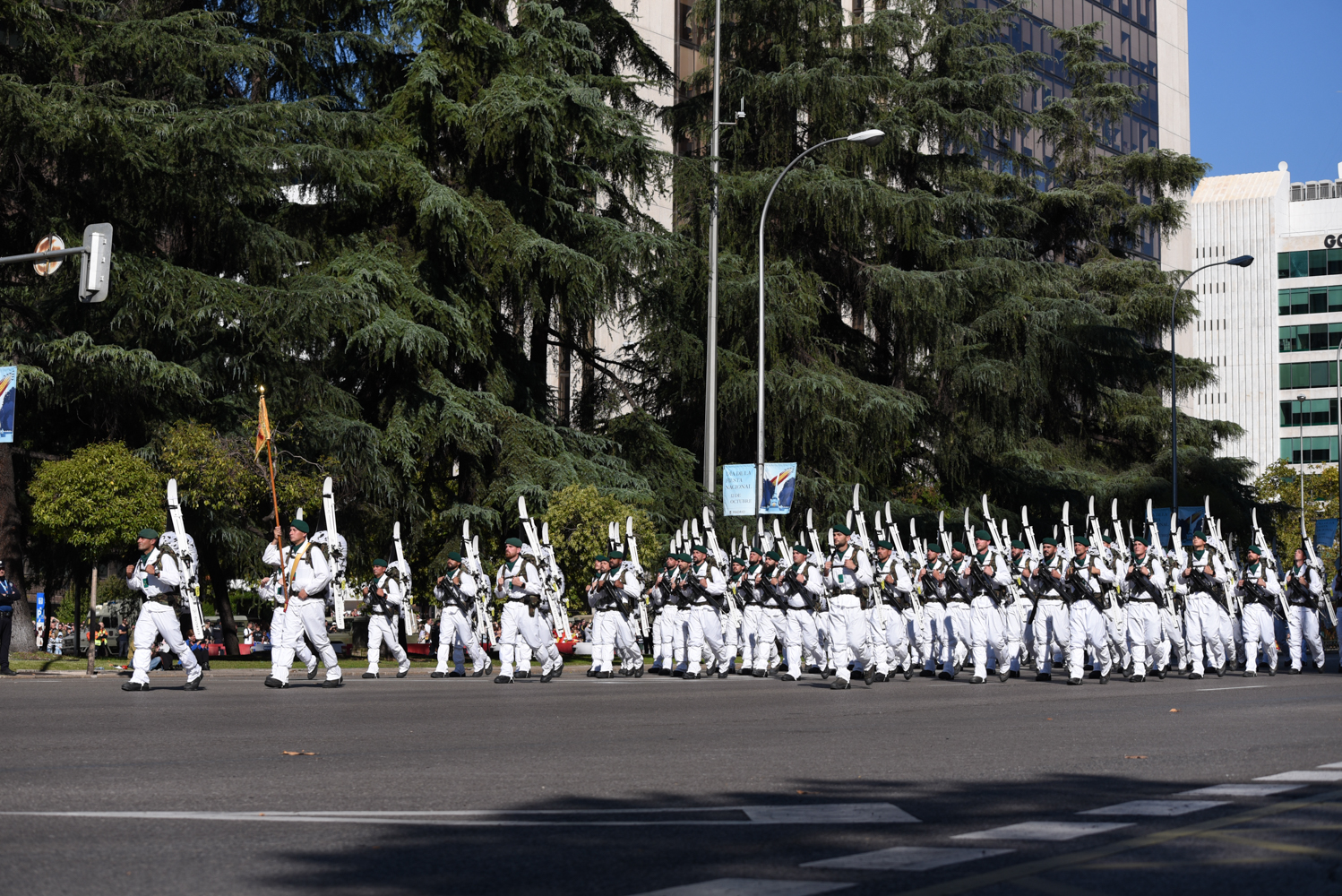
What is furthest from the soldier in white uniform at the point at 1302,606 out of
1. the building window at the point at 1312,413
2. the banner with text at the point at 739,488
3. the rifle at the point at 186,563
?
the building window at the point at 1312,413

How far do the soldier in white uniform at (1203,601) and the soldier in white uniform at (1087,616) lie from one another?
265cm

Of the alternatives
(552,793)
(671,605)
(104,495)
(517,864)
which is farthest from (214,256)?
(517,864)

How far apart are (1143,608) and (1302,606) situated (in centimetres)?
419

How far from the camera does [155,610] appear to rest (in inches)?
722

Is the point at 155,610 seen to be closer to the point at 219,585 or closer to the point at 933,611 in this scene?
the point at 933,611

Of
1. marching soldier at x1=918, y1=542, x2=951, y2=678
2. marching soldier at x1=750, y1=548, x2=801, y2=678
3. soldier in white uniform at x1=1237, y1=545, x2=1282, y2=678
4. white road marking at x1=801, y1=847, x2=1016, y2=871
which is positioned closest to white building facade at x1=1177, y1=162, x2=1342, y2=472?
soldier in white uniform at x1=1237, y1=545, x2=1282, y2=678

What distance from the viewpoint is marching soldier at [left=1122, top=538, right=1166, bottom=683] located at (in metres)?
23.1

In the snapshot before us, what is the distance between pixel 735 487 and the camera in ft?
107

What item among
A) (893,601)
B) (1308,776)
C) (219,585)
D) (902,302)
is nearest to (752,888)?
(1308,776)

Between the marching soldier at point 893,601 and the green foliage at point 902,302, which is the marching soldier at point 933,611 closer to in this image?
the marching soldier at point 893,601

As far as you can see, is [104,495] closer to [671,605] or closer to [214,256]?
[214,256]

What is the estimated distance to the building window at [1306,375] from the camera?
111m

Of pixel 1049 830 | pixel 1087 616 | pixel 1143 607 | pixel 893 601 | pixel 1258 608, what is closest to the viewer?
pixel 1049 830

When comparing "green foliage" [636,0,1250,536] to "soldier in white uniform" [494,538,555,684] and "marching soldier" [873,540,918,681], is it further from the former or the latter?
"soldier in white uniform" [494,538,555,684]
